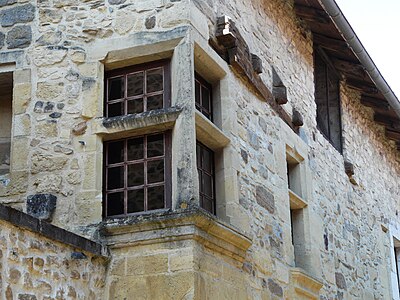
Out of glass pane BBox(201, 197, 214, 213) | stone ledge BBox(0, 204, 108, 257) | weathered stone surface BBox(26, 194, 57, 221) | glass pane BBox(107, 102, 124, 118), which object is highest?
glass pane BBox(107, 102, 124, 118)

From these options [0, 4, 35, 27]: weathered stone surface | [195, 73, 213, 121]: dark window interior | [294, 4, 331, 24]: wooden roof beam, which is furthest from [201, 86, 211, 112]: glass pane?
[294, 4, 331, 24]: wooden roof beam

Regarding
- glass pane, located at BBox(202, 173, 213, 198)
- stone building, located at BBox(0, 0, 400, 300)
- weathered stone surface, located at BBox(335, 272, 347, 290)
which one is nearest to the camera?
stone building, located at BBox(0, 0, 400, 300)

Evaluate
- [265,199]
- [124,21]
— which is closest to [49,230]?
A: [124,21]

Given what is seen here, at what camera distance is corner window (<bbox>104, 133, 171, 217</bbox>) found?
213 inches

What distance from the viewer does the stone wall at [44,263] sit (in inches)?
171

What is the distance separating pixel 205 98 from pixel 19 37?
149cm

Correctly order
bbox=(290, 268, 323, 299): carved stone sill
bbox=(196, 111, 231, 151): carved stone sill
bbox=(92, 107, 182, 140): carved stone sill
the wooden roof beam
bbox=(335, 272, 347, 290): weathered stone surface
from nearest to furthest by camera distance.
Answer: bbox=(92, 107, 182, 140): carved stone sill, bbox=(196, 111, 231, 151): carved stone sill, bbox=(290, 268, 323, 299): carved stone sill, the wooden roof beam, bbox=(335, 272, 347, 290): weathered stone surface

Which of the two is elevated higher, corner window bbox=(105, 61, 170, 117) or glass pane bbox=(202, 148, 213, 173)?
corner window bbox=(105, 61, 170, 117)

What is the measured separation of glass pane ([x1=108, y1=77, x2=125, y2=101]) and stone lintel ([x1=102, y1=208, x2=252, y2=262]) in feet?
3.27

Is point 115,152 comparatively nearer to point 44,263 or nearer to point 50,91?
point 50,91

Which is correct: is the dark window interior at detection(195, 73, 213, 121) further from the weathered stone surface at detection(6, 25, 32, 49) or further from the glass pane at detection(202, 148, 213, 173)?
the weathered stone surface at detection(6, 25, 32, 49)

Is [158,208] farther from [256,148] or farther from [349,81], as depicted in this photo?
[349,81]

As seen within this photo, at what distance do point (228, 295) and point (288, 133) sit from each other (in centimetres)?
241

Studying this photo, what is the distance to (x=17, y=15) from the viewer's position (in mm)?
5961
